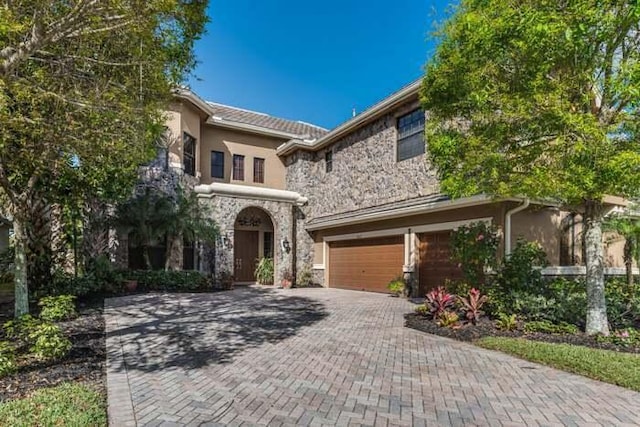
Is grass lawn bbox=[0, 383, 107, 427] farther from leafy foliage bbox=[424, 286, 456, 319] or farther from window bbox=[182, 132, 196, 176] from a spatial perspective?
window bbox=[182, 132, 196, 176]

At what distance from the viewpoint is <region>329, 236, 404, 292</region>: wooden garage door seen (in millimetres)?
15234

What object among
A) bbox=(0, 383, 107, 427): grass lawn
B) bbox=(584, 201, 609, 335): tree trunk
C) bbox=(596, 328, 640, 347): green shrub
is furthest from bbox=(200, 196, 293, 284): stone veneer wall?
bbox=(596, 328, 640, 347): green shrub

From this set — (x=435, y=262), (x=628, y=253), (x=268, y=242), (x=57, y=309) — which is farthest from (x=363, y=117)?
(x=57, y=309)

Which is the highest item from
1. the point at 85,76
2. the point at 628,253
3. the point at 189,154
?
the point at 189,154

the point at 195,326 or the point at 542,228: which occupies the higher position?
the point at 542,228

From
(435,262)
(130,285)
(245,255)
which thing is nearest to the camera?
(435,262)

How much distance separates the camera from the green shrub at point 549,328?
768 centimetres

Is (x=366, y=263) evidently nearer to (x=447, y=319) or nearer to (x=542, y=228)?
(x=542, y=228)

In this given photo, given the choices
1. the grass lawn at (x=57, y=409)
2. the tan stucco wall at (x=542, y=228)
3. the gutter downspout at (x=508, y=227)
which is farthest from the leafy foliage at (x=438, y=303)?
the grass lawn at (x=57, y=409)

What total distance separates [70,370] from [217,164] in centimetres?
1532

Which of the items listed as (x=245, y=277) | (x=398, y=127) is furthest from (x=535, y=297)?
(x=245, y=277)

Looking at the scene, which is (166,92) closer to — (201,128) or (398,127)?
(398,127)

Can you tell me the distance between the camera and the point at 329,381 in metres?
5.12

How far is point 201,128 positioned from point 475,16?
15.3m
